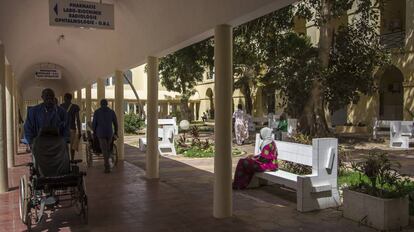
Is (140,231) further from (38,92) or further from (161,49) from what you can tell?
(38,92)

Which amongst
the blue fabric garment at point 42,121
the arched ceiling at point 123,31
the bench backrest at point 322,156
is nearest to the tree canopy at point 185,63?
the arched ceiling at point 123,31

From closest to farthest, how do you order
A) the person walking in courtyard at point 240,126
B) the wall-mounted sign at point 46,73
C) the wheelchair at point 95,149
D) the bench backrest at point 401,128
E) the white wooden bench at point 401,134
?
the wheelchair at point 95,149 < the white wooden bench at point 401,134 < the bench backrest at point 401,128 < the person walking in courtyard at point 240,126 < the wall-mounted sign at point 46,73

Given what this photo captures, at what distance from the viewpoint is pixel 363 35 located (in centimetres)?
1661

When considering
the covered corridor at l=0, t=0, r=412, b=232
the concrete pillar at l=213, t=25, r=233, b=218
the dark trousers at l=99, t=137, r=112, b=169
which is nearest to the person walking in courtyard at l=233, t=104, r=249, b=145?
the covered corridor at l=0, t=0, r=412, b=232

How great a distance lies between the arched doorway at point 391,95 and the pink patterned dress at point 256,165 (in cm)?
1984

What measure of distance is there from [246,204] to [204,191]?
1198 millimetres

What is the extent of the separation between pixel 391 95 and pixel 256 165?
20899 mm

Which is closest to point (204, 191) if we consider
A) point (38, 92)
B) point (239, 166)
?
point (239, 166)

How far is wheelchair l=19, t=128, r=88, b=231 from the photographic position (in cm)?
536

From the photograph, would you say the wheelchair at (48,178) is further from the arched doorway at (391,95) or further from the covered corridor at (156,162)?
the arched doorway at (391,95)

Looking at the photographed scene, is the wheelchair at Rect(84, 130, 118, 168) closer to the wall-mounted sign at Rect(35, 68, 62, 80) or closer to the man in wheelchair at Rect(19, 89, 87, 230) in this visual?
the man in wheelchair at Rect(19, 89, 87, 230)

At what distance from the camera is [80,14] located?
8211 millimetres

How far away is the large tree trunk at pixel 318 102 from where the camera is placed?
16.2 metres

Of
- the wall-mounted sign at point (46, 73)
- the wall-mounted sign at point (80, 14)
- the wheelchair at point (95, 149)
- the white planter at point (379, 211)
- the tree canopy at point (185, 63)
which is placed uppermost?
the tree canopy at point (185, 63)
